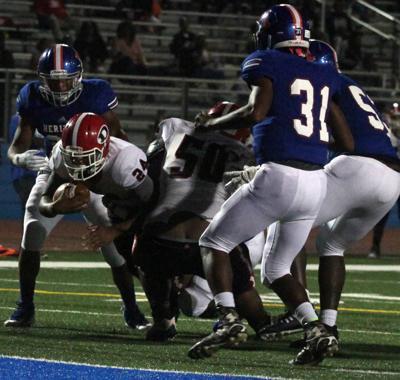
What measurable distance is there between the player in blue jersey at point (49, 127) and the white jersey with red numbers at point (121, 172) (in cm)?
71

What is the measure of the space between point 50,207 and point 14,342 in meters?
0.70

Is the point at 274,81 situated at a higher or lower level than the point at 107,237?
higher

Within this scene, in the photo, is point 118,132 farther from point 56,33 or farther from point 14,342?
point 56,33

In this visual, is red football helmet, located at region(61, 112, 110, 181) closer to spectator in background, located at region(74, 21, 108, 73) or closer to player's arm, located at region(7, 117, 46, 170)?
player's arm, located at region(7, 117, 46, 170)

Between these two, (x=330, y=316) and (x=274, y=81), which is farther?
(x=330, y=316)

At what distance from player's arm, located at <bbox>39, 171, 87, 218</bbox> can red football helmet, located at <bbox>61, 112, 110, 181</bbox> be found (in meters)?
0.10

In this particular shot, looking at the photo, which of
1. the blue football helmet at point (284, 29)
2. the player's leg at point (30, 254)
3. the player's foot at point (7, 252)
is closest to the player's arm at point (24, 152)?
the player's leg at point (30, 254)

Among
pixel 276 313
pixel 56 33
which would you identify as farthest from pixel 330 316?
pixel 56 33

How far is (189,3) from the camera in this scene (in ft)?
73.4

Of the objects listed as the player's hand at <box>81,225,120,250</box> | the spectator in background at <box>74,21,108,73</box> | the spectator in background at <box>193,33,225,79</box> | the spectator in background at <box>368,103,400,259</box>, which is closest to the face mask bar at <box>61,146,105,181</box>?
the player's hand at <box>81,225,120,250</box>

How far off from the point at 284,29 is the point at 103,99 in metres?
1.84

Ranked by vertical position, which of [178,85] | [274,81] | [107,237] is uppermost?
[274,81]

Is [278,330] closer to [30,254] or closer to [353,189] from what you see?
[353,189]

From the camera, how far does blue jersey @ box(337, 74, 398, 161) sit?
6773 millimetres
